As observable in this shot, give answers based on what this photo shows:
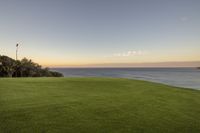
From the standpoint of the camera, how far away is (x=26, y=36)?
27.4m

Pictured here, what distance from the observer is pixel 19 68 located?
37.8 metres

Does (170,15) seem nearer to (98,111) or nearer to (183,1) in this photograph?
(183,1)

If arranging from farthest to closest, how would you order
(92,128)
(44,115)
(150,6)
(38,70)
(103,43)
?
1. (38,70)
2. (103,43)
3. (150,6)
4. (44,115)
5. (92,128)

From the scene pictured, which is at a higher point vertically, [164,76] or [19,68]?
[19,68]

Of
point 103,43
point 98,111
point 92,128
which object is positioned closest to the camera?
point 92,128

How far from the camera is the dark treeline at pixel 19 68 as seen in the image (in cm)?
3469

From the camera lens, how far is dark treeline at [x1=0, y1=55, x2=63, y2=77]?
3469 cm

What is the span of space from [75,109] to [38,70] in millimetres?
37774

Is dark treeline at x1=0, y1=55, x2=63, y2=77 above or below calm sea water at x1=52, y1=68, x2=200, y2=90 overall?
above

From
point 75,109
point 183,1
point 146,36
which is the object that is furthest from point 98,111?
point 146,36

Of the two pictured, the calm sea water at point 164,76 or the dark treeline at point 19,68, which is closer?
the dark treeline at point 19,68

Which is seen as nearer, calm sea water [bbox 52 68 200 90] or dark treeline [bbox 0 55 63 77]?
dark treeline [bbox 0 55 63 77]

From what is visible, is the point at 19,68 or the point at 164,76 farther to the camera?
the point at 164,76

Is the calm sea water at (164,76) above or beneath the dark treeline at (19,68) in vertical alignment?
beneath
